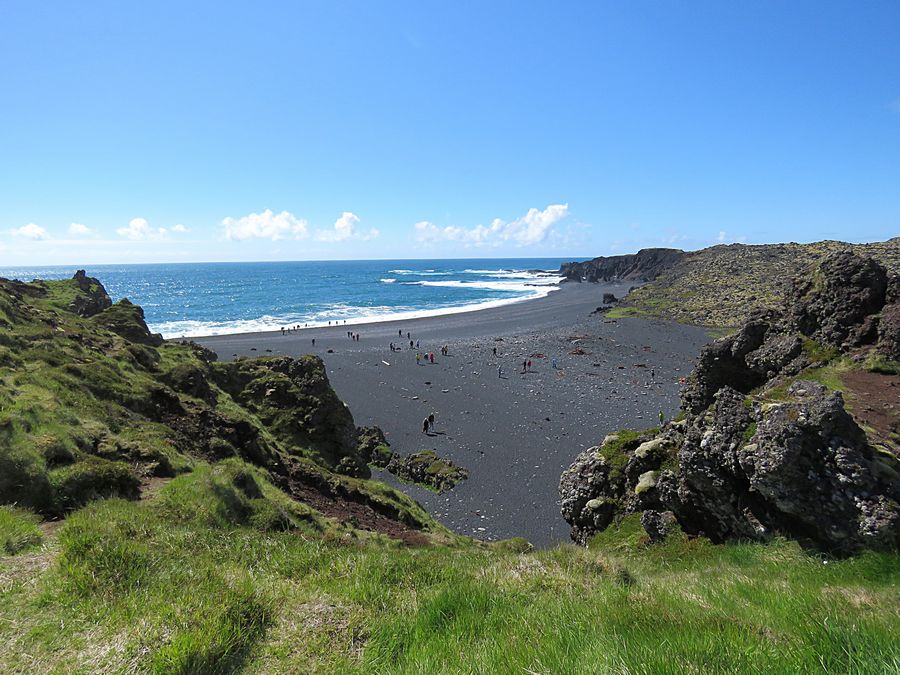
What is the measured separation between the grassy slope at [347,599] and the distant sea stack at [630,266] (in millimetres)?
150453

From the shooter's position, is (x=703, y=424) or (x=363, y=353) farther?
(x=363, y=353)

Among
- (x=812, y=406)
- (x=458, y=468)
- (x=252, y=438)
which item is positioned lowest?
(x=458, y=468)

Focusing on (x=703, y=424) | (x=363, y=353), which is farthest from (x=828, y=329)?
(x=363, y=353)

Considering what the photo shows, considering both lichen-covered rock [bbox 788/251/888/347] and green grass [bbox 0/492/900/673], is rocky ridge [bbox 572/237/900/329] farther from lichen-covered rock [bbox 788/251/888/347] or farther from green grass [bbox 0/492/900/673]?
green grass [bbox 0/492/900/673]

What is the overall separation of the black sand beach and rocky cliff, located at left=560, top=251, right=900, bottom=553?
6.91 meters

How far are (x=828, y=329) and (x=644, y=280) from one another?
144240mm

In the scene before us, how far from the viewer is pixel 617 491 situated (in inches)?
512

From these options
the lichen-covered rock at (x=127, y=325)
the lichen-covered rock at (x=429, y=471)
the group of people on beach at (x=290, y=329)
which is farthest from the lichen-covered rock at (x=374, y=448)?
the group of people on beach at (x=290, y=329)

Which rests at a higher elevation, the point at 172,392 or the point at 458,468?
the point at 172,392

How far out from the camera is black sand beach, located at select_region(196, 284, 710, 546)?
2155 centimetres

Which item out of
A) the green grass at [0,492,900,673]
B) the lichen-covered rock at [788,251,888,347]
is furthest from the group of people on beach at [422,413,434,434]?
the green grass at [0,492,900,673]

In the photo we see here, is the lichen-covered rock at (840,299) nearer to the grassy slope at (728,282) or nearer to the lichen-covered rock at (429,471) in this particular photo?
the lichen-covered rock at (429,471)

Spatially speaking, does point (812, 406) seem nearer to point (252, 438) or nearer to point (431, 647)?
point (431, 647)

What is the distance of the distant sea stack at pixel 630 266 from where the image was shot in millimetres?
149000
